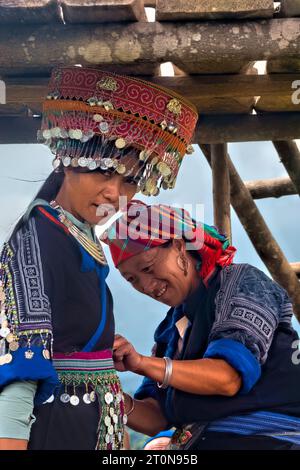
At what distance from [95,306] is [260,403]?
0.96 m

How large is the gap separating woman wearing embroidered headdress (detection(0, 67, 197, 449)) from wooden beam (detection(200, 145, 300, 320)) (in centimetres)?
222

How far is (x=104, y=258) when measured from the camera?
2248 mm

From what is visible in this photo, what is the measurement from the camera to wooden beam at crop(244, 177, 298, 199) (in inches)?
208

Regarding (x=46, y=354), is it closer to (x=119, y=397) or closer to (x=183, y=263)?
(x=119, y=397)

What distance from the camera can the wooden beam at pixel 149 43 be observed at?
2.30 meters

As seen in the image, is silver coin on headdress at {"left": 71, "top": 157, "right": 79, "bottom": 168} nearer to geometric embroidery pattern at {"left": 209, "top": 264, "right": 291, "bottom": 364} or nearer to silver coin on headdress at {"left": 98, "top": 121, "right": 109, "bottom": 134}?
silver coin on headdress at {"left": 98, "top": 121, "right": 109, "bottom": 134}

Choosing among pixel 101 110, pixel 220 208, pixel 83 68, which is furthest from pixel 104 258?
pixel 220 208

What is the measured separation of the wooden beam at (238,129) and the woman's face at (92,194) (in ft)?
3.78

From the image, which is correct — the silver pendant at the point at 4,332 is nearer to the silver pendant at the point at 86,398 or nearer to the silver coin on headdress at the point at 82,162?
the silver pendant at the point at 86,398

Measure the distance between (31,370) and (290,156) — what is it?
3097mm

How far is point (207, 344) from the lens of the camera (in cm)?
275

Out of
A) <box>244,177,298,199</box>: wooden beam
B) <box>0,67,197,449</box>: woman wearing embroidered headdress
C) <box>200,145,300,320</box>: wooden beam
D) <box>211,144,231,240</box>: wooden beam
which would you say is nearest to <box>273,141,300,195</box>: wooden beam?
<box>200,145,300,320</box>: wooden beam

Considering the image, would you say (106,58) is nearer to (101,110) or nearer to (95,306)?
(101,110)
